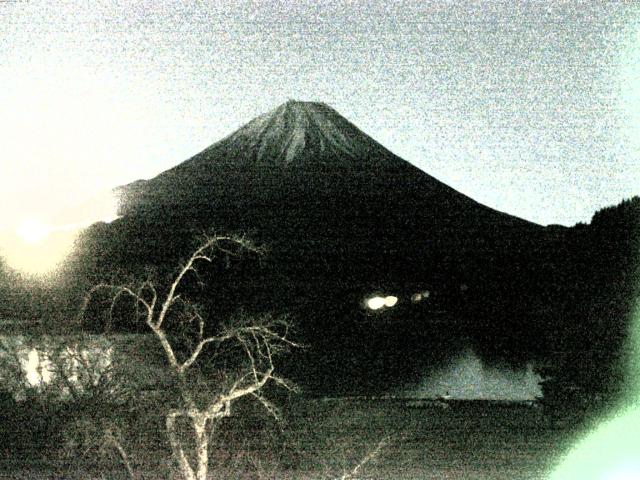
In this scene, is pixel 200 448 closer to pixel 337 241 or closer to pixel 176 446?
pixel 176 446

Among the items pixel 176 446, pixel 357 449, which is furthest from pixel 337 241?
pixel 176 446

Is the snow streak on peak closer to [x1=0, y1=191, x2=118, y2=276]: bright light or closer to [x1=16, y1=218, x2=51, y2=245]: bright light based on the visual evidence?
[x1=0, y1=191, x2=118, y2=276]: bright light

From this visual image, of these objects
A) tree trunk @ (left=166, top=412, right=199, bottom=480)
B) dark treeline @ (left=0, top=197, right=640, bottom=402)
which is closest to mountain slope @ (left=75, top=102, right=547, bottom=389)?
dark treeline @ (left=0, top=197, right=640, bottom=402)

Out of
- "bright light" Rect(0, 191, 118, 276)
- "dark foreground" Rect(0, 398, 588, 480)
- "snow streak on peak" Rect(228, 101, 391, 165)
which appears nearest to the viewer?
"dark foreground" Rect(0, 398, 588, 480)

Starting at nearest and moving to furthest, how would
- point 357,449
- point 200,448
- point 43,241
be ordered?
1. point 200,448
2. point 357,449
3. point 43,241

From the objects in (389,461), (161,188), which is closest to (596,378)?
(389,461)

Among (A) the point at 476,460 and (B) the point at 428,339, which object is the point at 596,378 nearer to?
(A) the point at 476,460

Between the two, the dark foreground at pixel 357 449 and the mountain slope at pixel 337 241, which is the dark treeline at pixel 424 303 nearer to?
the mountain slope at pixel 337 241

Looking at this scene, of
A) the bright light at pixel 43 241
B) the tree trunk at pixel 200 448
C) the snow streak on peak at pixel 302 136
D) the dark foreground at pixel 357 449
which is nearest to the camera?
the tree trunk at pixel 200 448

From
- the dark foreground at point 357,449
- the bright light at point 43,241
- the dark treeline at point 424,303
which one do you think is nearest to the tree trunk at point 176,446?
the dark foreground at point 357,449
